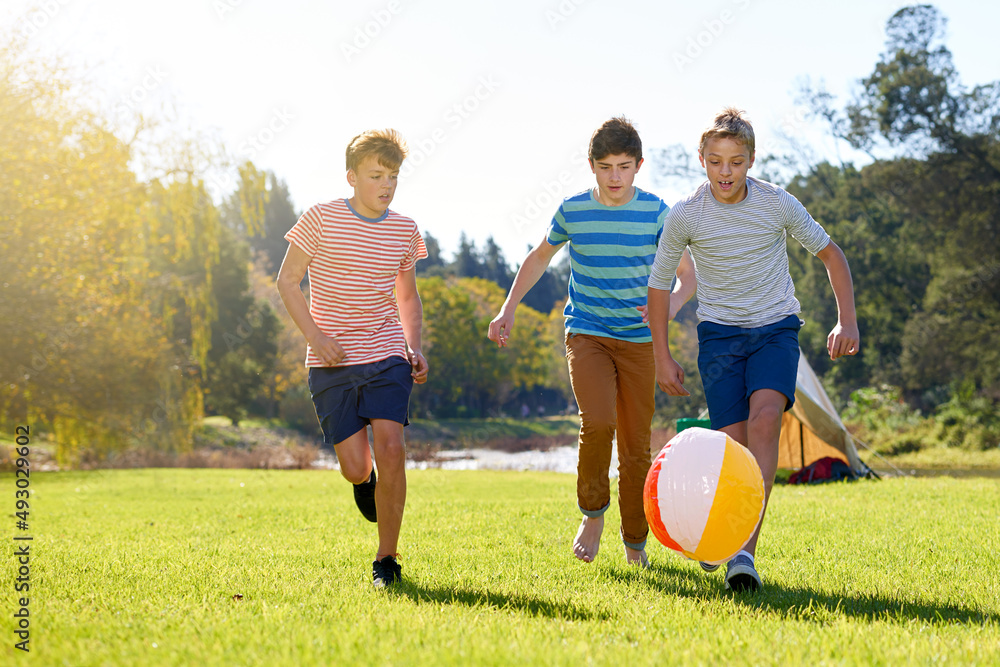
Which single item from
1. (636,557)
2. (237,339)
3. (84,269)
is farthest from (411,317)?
Answer: (237,339)

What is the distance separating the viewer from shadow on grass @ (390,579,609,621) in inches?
133

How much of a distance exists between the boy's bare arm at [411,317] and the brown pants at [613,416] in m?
0.87

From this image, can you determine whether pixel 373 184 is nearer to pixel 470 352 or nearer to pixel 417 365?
pixel 417 365

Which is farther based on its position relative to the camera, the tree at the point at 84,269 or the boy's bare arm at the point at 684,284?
the tree at the point at 84,269

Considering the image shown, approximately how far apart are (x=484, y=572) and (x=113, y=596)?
1.77 m

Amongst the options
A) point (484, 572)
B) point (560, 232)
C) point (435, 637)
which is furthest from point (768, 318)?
point (435, 637)

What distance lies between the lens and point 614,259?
15.9 feet

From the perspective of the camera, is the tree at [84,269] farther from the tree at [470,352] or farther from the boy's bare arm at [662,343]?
the tree at [470,352]

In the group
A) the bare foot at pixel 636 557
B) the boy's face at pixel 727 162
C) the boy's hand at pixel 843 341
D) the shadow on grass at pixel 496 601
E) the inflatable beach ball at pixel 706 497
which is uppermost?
the boy's face at pixel 727 162

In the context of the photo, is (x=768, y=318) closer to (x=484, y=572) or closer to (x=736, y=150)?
(x=736, y=150)

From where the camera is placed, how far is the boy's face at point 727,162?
14.0 feet

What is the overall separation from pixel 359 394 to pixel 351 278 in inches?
24.6

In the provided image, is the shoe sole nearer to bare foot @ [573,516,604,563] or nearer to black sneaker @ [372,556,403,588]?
bare foot @ [573,516,604,563]

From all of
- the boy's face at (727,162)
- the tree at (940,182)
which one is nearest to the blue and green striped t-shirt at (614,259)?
the boy's face at (727,162)
